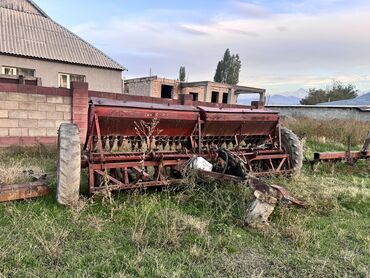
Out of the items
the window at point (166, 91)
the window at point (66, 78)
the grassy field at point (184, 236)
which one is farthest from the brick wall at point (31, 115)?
the window at point (166, 91)

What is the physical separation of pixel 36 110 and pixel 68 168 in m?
4.88

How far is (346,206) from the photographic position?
485cm

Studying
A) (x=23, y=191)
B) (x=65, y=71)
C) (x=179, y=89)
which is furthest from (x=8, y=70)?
(x=23, y=191)

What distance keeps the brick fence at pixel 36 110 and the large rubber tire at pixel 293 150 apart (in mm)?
5118

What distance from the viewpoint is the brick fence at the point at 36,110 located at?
7809 mm

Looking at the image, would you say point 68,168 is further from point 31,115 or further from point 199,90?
point 199,90

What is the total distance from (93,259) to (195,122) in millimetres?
2945

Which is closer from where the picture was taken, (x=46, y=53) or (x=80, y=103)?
(x=80, y=103)

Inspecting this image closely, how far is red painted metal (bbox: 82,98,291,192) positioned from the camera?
179 inches

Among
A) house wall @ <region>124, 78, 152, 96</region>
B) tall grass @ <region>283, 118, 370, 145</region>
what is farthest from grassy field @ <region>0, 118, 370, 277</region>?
house wall @ <region>124, 78, 152, 96</region>

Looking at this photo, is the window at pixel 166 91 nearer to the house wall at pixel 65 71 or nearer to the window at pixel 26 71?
the house wall at pixel 65 71

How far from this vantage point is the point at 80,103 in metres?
8.74

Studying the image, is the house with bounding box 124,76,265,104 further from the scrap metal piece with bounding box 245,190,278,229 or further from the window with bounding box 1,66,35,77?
A: the scrap metal piece with bounding box 245,190,278,229

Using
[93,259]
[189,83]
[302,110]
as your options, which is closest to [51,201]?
[93,259]
